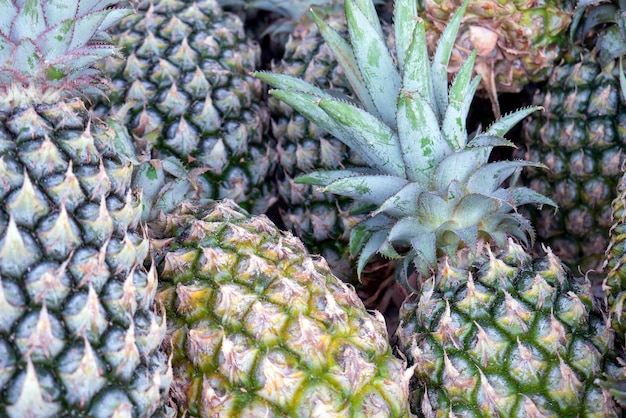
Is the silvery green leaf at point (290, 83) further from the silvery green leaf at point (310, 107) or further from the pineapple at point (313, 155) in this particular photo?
the pineapple at point (313, 155)

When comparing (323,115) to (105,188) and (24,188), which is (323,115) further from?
(24,188)

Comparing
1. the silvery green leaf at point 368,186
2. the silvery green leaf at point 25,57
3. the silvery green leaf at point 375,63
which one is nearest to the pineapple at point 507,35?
the silvery green leaf at point 375,63

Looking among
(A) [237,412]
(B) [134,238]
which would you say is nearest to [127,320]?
(B) [134,238]

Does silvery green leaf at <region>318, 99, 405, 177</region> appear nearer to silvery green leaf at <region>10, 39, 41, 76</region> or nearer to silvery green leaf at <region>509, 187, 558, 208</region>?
silvery green leaf at <region>509, 187, 558, 208</region>

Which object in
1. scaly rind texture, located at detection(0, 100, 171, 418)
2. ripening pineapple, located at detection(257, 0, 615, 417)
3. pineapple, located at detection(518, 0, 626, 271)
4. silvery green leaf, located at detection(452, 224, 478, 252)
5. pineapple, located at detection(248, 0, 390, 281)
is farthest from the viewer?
pineapple, located at detection(248, 0, 390, 281)

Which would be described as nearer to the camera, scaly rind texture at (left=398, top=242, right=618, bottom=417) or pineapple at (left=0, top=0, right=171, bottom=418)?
pineapple at (left=0, top=0, right=171, bottom=418)

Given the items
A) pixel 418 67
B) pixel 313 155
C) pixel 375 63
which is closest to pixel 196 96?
pixel 313 155

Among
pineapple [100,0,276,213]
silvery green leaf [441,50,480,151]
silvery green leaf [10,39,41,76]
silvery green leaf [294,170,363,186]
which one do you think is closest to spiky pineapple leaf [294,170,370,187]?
silvery green leaf [294,170,363,186]
